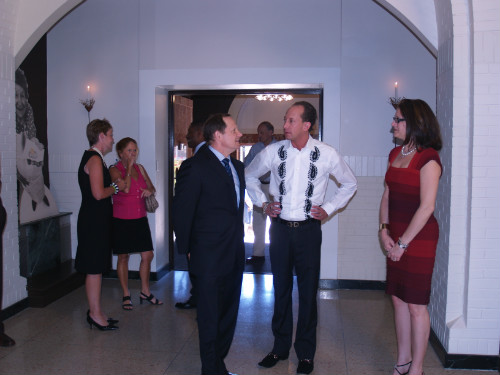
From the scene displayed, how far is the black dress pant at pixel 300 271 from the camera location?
135 inches

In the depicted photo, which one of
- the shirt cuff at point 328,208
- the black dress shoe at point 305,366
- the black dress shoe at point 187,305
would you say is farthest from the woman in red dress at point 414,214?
the black dress shoe at point 187,305

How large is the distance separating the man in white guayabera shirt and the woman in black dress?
1471 millimetres

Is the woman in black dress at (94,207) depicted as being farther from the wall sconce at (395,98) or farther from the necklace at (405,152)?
the wall sconce at (395,98)

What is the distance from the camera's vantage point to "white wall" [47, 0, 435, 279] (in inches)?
218

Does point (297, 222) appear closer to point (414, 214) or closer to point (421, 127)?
point (414, 214)

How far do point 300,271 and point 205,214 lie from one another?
35.3 inches

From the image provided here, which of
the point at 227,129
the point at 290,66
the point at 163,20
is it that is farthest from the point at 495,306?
the point at 163,20

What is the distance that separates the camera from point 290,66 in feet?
18.6

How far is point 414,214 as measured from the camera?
9.83 ft

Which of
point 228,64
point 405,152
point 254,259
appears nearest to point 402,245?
point 405,152

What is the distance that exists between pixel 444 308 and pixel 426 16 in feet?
7.74

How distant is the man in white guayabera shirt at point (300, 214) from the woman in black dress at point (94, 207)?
1.47m

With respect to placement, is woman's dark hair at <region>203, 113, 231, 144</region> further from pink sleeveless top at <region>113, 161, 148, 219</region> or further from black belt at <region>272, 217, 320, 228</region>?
pink sleeveless top at <region>113, 161, 148, 219</region>

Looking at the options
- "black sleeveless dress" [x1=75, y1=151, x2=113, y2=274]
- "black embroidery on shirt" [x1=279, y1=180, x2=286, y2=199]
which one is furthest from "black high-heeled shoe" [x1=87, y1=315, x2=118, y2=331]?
"black embroidery on shirt" [x1=279, y1=180, x2=286, y2=199]
